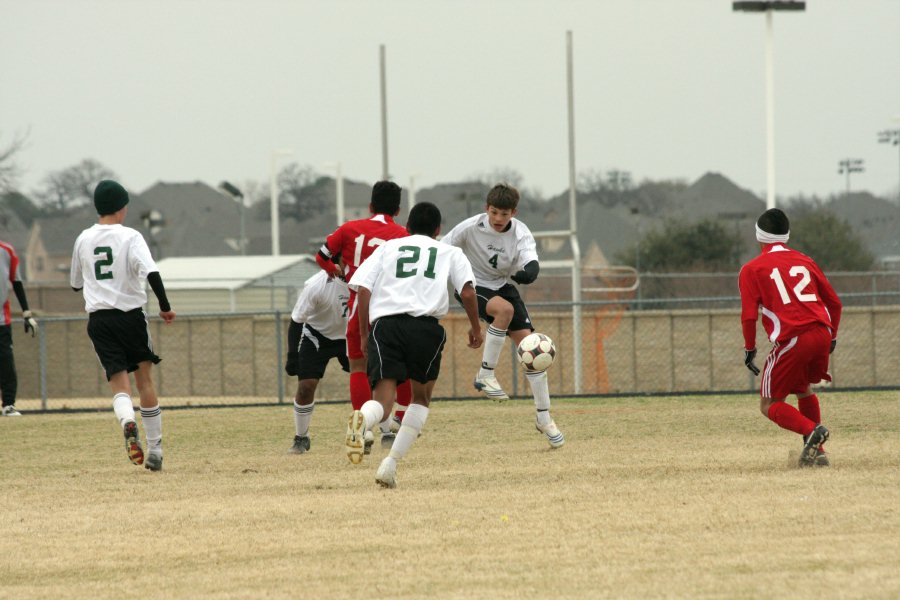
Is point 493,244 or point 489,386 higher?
point 493,244

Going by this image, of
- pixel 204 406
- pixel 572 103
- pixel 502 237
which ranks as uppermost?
pixel 572 103

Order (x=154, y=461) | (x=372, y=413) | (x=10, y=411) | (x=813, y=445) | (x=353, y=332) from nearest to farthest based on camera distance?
(x=372, y=413) → (x=813, y=445) → (x=154, y=461) → (x=353, y=332) → (x=10, y=411)

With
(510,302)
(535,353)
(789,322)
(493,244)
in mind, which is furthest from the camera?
(510,302)

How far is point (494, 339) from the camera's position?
10719 mm

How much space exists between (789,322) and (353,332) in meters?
3.18

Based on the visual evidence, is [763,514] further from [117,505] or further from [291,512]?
[117,505]

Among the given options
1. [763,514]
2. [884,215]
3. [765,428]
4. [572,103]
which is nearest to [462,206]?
[884,215]

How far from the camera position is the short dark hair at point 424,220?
8.49 meters

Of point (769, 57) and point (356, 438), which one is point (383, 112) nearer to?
point (769, 57)

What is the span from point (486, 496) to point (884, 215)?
76424 millimetres

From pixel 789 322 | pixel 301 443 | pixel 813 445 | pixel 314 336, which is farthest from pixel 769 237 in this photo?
pixel 301 443

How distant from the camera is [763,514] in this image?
6.54m

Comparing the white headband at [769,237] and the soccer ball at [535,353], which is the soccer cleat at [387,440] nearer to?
the soccer ball at [535,353]

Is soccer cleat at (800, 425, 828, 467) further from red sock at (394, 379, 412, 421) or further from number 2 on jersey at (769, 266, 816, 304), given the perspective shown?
red sock at (394, 379, 412, 421)
